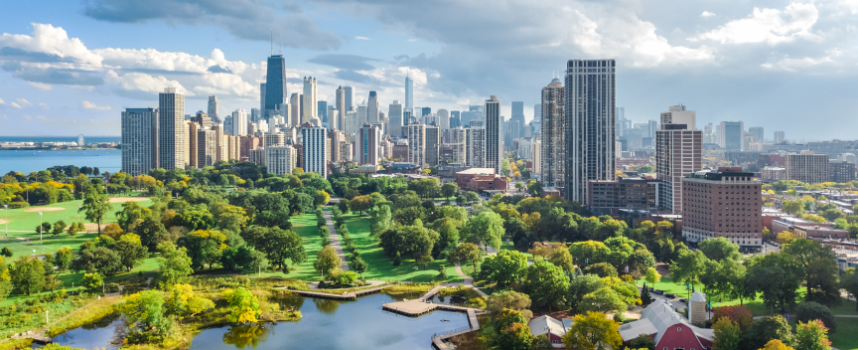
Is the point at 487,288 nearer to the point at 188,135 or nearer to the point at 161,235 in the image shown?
the point at 161,235

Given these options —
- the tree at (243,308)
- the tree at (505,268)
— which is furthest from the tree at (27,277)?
the tree at (505,268)

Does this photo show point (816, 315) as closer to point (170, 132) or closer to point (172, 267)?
point (172, 267)

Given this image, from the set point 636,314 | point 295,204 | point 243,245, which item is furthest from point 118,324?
point 295,204

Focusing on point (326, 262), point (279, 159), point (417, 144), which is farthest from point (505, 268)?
point (417, 144)

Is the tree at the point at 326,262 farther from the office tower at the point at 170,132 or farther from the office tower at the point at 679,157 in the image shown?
the office tower at the point at 170,132

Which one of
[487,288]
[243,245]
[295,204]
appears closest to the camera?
[487,288]

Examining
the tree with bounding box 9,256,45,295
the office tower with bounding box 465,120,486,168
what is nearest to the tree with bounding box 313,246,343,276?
the tree with bounding box 9,256,45,295
